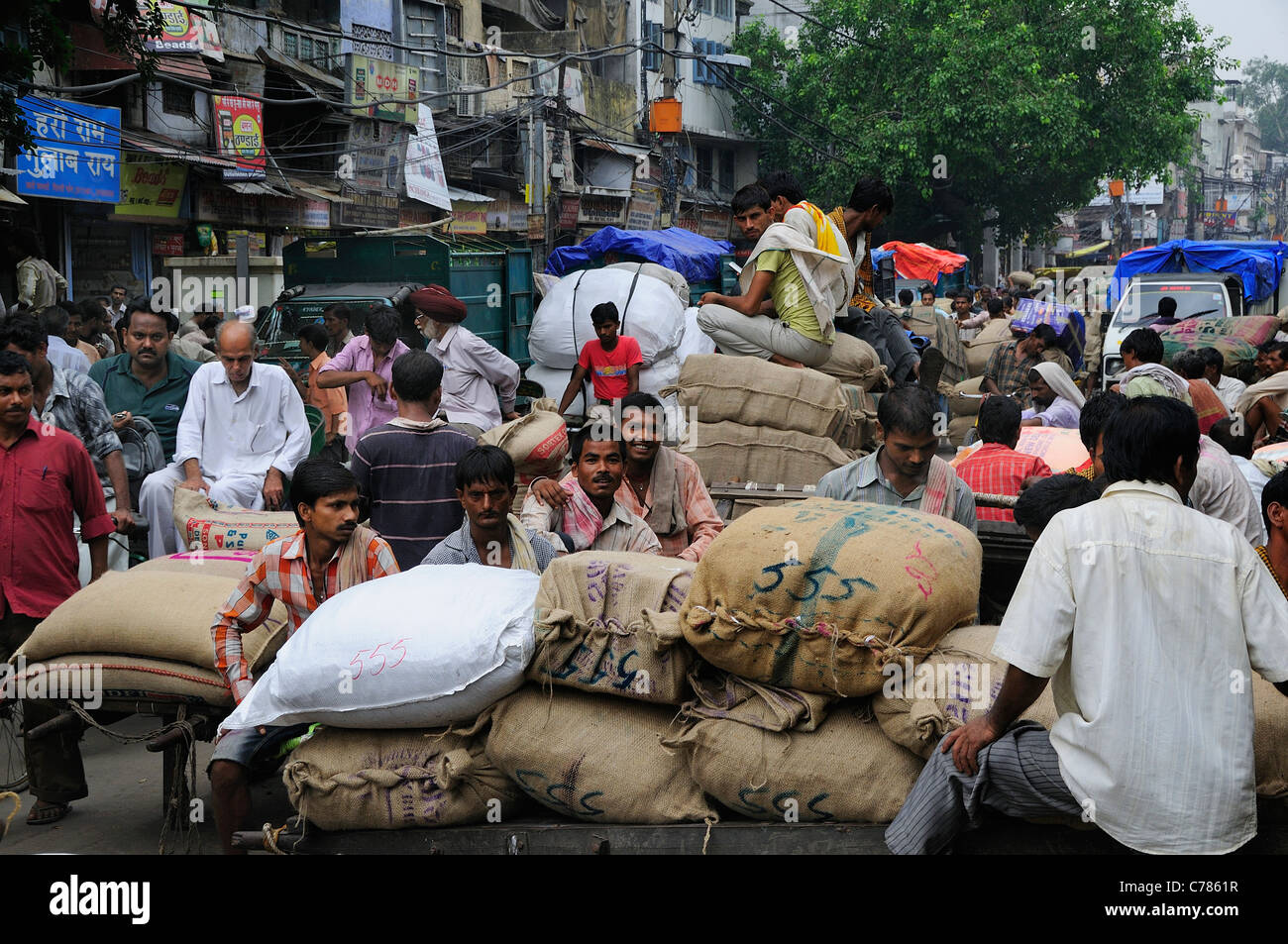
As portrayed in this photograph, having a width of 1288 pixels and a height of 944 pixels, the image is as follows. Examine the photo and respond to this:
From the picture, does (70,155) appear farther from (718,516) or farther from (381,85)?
(718,516)

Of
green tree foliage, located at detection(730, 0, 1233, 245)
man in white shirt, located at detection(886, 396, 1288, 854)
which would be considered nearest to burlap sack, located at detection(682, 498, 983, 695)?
man in white shirt, located at detection(886, 396, 1288, 854)

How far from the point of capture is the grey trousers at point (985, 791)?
9.00ft

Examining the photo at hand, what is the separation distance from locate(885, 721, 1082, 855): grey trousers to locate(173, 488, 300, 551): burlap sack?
2.98m

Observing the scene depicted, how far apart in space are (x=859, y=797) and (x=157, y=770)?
11.4 feet

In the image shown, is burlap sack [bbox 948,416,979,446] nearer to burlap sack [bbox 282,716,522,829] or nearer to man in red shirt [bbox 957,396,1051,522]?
man in red shirt [bbox 957,396,1051,522]

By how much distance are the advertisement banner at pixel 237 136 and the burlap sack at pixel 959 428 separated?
1153 cm

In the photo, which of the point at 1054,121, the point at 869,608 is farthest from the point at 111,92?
the point at 1054,121

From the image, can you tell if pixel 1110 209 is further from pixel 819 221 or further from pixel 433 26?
pixel 819 221

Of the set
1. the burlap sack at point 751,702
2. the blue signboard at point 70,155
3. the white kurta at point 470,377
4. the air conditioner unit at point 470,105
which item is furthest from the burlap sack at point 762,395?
the air conditioner unit at point 470,105

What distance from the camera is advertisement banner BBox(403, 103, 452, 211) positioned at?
76.1 feet

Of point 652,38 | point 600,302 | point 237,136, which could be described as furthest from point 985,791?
point 652,38

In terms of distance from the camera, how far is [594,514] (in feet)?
14.3

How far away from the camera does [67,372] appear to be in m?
5.92

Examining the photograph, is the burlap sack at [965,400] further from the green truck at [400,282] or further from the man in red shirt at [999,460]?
the man in red shirt at [999,460]
